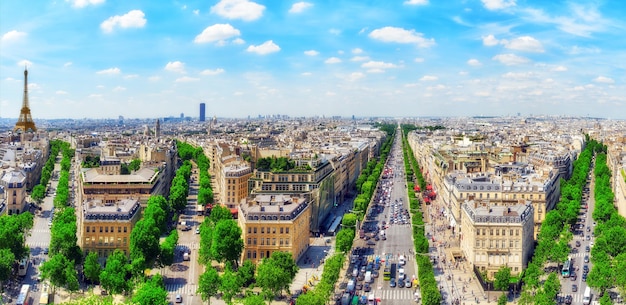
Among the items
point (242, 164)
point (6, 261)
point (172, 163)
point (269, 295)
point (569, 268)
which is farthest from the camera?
point (172, 163)

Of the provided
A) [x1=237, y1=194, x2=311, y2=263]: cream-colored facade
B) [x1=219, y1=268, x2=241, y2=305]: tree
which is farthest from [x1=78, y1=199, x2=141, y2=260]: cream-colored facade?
[x1=219, y1=268, x2=241, y2=305]: tree

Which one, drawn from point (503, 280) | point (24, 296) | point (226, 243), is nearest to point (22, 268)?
point (24, 296)

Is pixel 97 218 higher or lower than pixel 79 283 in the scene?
higher

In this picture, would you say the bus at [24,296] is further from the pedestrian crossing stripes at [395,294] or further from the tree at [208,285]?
the pedestrian crossing stripes at [395,294]

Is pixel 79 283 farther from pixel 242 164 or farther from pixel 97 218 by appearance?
pixel 242 164

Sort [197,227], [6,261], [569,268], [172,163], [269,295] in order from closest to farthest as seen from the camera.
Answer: [269,295], [6,261], [569,268], [197,227], [172,163]

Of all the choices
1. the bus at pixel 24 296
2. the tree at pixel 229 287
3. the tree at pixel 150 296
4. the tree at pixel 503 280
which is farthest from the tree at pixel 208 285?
the tree at pixel 503 280

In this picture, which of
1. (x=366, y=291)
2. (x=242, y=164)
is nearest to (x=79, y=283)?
(x=366, y=291)
